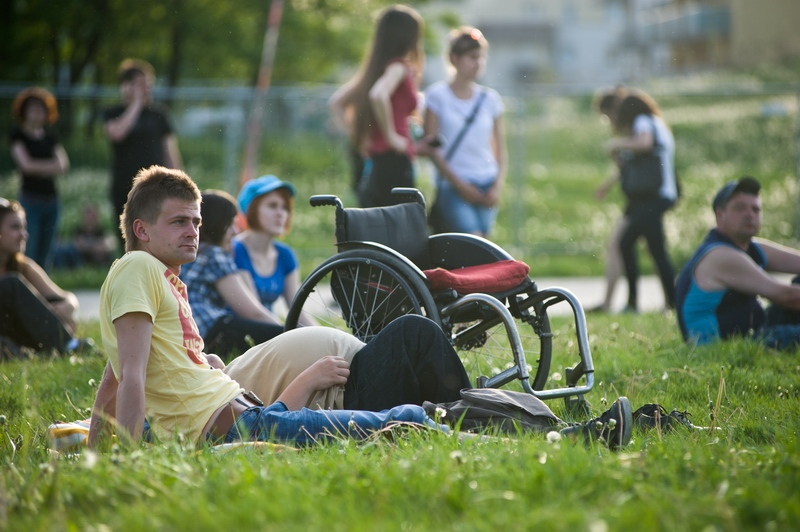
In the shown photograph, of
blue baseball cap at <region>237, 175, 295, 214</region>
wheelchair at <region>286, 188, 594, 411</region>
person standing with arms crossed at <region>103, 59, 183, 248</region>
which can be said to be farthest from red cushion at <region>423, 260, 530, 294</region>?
person standing with arms crossed at <region>103, 59, 183, 248</region>

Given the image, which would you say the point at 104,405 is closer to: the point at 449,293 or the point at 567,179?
the point at 449,293

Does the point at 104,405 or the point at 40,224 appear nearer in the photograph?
the point at 104,405

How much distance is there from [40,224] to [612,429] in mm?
7637

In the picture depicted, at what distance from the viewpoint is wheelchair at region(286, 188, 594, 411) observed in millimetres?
4617

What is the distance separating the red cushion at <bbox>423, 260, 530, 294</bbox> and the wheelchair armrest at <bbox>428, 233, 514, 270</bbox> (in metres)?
0.40

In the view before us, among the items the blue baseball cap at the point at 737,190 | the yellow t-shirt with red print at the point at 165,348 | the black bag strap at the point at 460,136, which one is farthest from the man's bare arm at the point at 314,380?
the black bag strap at the point at 460,136

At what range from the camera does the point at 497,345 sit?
5.69 meters

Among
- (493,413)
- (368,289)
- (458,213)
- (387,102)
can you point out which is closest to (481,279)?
(368,289)

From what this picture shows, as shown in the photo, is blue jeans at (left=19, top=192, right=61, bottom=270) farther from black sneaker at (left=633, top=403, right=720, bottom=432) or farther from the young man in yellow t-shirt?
black sneaker at (left=633, top=403, right=720, bottom=432)

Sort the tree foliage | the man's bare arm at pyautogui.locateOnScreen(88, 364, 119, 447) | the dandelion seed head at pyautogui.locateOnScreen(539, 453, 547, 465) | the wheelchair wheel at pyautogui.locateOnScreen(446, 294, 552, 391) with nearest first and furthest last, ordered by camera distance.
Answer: the dandelion seed head at pyautogui.locateOnScreen(539, 453, 547, 465)
the man's bare arm at pyautogui.locateOnScreen(88, 364, 119, 447)
the wheelchair wheel at pyautogui.locateOnScreen(446, 294, 552, 391)
the tree foliage

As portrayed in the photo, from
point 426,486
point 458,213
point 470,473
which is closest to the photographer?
point 426,486

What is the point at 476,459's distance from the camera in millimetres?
3219

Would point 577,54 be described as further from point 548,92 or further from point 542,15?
point 548,92

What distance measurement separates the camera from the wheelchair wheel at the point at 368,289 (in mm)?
4902
